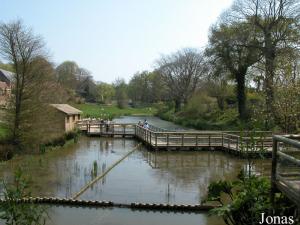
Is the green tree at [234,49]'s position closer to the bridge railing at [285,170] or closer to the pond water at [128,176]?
the pond water at [128,176]

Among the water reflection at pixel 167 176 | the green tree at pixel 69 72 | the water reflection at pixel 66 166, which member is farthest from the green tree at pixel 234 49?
the green tree at pixel 69 72

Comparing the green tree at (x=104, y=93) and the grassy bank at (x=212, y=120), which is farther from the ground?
the green tree at (x=104, y=93)

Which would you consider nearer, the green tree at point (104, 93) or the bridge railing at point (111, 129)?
the bridge railing at point (111, 129)

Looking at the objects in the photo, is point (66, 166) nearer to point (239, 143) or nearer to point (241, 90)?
point (239, 143)

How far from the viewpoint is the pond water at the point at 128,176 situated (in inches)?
535

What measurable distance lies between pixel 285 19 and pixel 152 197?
30688 millimetres

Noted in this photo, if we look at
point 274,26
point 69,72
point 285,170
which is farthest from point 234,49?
point 69,72

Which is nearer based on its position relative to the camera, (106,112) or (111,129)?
(111,129)

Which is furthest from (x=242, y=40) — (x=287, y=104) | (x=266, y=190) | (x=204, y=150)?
(x=266, y=190)

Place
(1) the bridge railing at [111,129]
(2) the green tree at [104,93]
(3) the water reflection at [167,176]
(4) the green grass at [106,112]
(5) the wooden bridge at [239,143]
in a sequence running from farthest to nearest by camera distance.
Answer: (2) the green tree at [104,93]
(4) the green grass at [106,112]
(1) the bridge railing at [111,129]
(3) the water reflection at [167,176]
(5) the wooden bridge at [239,143]

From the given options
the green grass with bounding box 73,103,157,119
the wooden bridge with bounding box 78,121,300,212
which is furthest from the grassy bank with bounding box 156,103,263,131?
the green grass with bounding box 73,103,157,119

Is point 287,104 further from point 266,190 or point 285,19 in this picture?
point 285,19

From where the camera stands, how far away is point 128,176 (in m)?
20.3

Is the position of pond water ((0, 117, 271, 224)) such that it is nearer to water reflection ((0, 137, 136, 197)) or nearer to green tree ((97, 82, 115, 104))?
water reflection ((0, 137, 136, 197))
